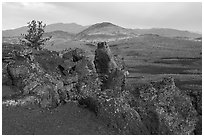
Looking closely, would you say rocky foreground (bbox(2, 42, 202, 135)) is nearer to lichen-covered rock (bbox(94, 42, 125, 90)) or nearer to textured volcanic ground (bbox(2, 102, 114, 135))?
lichen-covered rock (bbox(94, 42, 125, 90))

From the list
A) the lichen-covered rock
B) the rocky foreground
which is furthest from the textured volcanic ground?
the lichen-covered rock

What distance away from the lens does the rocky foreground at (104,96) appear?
27.0 metres

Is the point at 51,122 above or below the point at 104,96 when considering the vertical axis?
below

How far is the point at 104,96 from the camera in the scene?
27703 mm

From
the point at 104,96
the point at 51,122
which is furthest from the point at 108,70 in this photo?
the point at 51,122

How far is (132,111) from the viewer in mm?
27422

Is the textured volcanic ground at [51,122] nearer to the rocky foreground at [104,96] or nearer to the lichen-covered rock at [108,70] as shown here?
the rocky foreground at [104,96]

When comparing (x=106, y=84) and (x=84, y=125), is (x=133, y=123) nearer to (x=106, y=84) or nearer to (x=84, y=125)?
(x=84, y=125)

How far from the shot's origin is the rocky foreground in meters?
27.0

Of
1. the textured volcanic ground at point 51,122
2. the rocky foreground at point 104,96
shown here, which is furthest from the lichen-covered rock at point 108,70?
the textured volcanic ground at point 51,122

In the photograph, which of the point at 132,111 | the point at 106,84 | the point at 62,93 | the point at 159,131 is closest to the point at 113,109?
the point at 132,111

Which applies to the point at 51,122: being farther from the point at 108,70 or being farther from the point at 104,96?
the point at 108,70

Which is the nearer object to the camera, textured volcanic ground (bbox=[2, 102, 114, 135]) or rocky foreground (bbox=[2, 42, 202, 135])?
textured volcanic ground (bbox=[2, 102, 114, 135])

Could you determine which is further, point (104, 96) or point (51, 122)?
point (104, 96)
